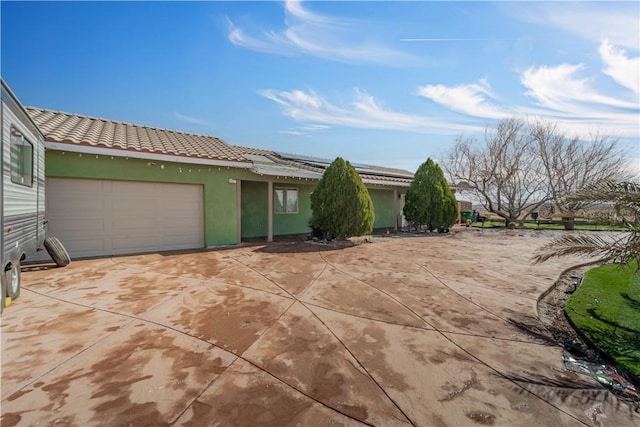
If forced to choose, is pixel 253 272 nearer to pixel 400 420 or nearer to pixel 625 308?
pixel 400 420

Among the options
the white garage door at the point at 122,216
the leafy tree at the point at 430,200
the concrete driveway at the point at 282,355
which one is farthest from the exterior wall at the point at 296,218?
the concrete driveway at the point at 282,355

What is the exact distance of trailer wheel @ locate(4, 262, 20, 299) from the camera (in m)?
4.77

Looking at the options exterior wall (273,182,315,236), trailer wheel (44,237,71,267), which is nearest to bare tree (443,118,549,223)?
exterior wall (273,182,315,236)

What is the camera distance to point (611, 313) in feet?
18.0

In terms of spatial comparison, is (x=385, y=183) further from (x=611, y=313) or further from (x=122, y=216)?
(x=122, y=216)

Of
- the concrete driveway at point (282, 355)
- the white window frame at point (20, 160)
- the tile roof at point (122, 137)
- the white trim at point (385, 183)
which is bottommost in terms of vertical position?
the concrete driveway at point (282, 355)

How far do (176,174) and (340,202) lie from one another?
5975 mm

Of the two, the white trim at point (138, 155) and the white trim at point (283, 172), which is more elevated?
the white trim at point (138, 155)

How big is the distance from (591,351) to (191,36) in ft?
39.2

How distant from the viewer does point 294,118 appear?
15.0 metres

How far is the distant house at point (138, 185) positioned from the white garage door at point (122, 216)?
0.07 ft

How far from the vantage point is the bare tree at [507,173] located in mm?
24828

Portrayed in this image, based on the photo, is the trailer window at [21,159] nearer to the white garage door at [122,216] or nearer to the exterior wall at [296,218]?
the white garage door at [122,216]

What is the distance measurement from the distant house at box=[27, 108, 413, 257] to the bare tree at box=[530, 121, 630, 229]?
22.7 meters
